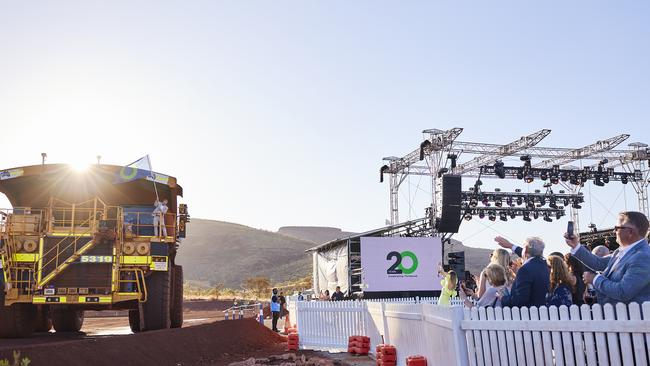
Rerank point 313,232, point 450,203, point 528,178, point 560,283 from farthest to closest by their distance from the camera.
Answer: point 313,232 → point 528,178 → point 450,203 → point 560,283

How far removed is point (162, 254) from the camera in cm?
1429

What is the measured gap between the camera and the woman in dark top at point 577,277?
24.5 feet

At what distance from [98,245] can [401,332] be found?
267 inches

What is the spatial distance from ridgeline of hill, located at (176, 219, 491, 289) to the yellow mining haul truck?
7248 cm

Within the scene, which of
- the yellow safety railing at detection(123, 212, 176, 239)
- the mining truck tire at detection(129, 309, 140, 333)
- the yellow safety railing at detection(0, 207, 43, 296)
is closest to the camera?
the yellow safety railing at detection(0, 207, 43, 296)

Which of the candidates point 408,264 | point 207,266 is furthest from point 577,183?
point 207,266

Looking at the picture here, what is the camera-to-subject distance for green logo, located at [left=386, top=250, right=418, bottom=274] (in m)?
31.8

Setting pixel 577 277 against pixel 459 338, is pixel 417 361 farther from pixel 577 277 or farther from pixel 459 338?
pixel 577 277

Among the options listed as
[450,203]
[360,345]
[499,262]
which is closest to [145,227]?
[360,345]

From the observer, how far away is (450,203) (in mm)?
31672

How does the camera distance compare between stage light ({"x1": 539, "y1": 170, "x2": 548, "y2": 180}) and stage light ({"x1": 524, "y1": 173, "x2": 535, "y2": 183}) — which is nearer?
stage light ({"x1": 524, "y1": 173, "x2": 535, "y2": 183})

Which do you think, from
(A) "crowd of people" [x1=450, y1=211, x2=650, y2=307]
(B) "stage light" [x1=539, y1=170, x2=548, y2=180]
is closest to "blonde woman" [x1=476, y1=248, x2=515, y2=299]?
(A) "crowd of people" [x1=450, y1=211, x2=650, y2=307]

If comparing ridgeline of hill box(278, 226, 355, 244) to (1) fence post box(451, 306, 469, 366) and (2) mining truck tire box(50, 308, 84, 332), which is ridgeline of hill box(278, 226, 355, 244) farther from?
(1) fence post box(451, 306, 469, 366)

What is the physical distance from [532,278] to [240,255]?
112m
